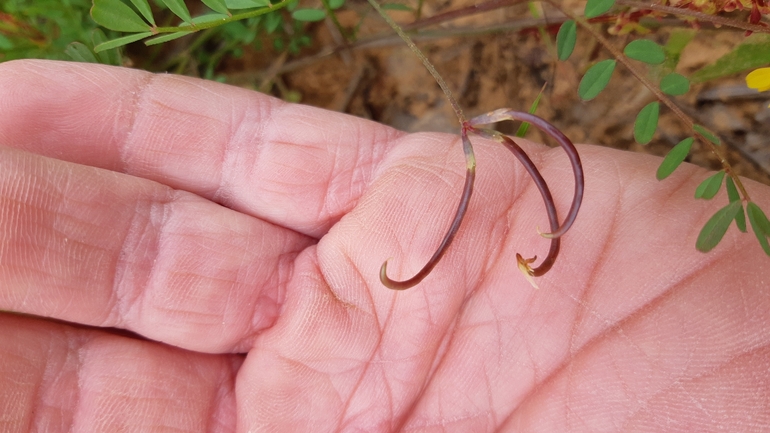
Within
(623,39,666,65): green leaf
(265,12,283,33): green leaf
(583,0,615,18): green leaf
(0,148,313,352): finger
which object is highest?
(265,12,283,33): green leaf

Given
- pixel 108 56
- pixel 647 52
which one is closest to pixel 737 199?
pixel 647 52

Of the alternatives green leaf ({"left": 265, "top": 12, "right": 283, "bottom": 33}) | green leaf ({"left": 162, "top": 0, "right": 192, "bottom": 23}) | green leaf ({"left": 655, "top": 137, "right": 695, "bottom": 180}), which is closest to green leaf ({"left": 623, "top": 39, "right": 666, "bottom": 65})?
green leaf ({"left": 655, "top": 137, "right": 695, "bottom": 180})

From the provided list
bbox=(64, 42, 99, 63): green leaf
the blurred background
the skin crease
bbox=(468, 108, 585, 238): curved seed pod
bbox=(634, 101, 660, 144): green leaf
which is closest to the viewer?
bbox=(468, 108, 585, 238): curved seed pod

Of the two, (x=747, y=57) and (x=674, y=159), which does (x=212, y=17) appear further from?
(x=747, y=57)

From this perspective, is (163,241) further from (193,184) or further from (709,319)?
(709,319)

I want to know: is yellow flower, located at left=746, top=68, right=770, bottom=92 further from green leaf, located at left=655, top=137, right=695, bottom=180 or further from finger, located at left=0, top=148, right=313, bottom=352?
finger, located at left=0, top=148, right=313, bottom=352

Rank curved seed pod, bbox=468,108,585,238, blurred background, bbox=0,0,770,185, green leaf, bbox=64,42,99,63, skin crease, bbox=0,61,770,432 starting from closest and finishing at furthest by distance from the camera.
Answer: curved seed pod, bbox=468,108,585,238, skin crease, bbox=0,61,770,432, green leaf, bbox=64,42,99,63, blurred background, bbox=0,0,770,185

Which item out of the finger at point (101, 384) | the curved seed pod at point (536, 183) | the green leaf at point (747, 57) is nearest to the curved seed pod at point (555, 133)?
the curved seed pod at point (536, 183)

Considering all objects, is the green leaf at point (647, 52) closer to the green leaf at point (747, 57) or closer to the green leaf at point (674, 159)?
the green leaf at point (674, 159)
